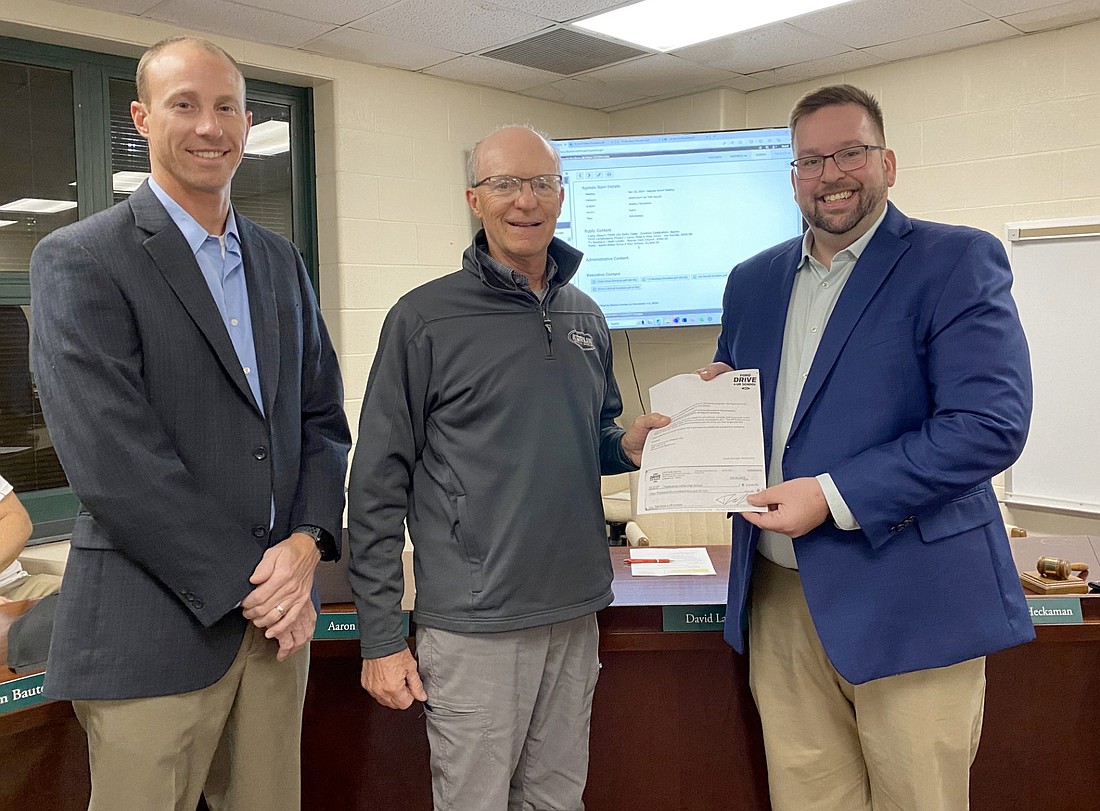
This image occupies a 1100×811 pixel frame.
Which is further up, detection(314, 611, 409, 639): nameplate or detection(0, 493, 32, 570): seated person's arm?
detection(0, 493, 32, 570): seated person's arm

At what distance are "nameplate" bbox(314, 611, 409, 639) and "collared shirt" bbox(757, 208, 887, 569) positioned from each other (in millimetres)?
822

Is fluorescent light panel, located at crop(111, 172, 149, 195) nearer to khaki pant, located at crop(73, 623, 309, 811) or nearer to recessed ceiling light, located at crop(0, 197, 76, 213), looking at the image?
recessed ceiling light, located at crop(0, 197, 76, 213)

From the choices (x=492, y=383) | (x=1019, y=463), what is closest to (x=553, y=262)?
(x=492, y=383)

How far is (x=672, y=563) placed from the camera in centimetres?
249

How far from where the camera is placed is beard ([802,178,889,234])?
178 cm

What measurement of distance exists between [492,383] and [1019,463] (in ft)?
10.3

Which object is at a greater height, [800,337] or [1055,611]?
[800,337]

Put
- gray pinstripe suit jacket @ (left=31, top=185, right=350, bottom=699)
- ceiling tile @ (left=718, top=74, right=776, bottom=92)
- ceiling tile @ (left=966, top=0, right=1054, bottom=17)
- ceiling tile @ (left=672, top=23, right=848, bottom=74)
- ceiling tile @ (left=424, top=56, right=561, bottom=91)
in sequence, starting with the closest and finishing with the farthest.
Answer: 1. gray pinstripe suit jacket @ (left=31, top=185, right=350, bottom=699)
2. ceiling tile @ (left=966, top=0, right=1054, bottom=17)
3. ceiling tile @ (left=672, top=23, right=848, bottom=74)
4. ceiling tile @ (left=424, top=56, right=561, bottom=91)
5. ceiling tile @ (left=718, top=74, right=776, bottom=92)

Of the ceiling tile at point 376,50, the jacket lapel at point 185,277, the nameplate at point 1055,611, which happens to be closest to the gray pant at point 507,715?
the jacket lapel at point 185,277

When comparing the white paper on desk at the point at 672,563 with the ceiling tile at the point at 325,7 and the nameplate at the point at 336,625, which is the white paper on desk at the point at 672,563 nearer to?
the nameplate at the point at 336,625

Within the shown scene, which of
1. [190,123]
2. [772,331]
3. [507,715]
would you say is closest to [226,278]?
[190,123]

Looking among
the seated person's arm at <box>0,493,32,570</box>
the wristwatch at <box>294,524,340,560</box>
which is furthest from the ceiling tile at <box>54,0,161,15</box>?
the wristwatch at <box>294,524,340,560</box>

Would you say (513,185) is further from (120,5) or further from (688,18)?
(120,5)

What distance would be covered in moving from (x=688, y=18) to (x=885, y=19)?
30.5 inches
